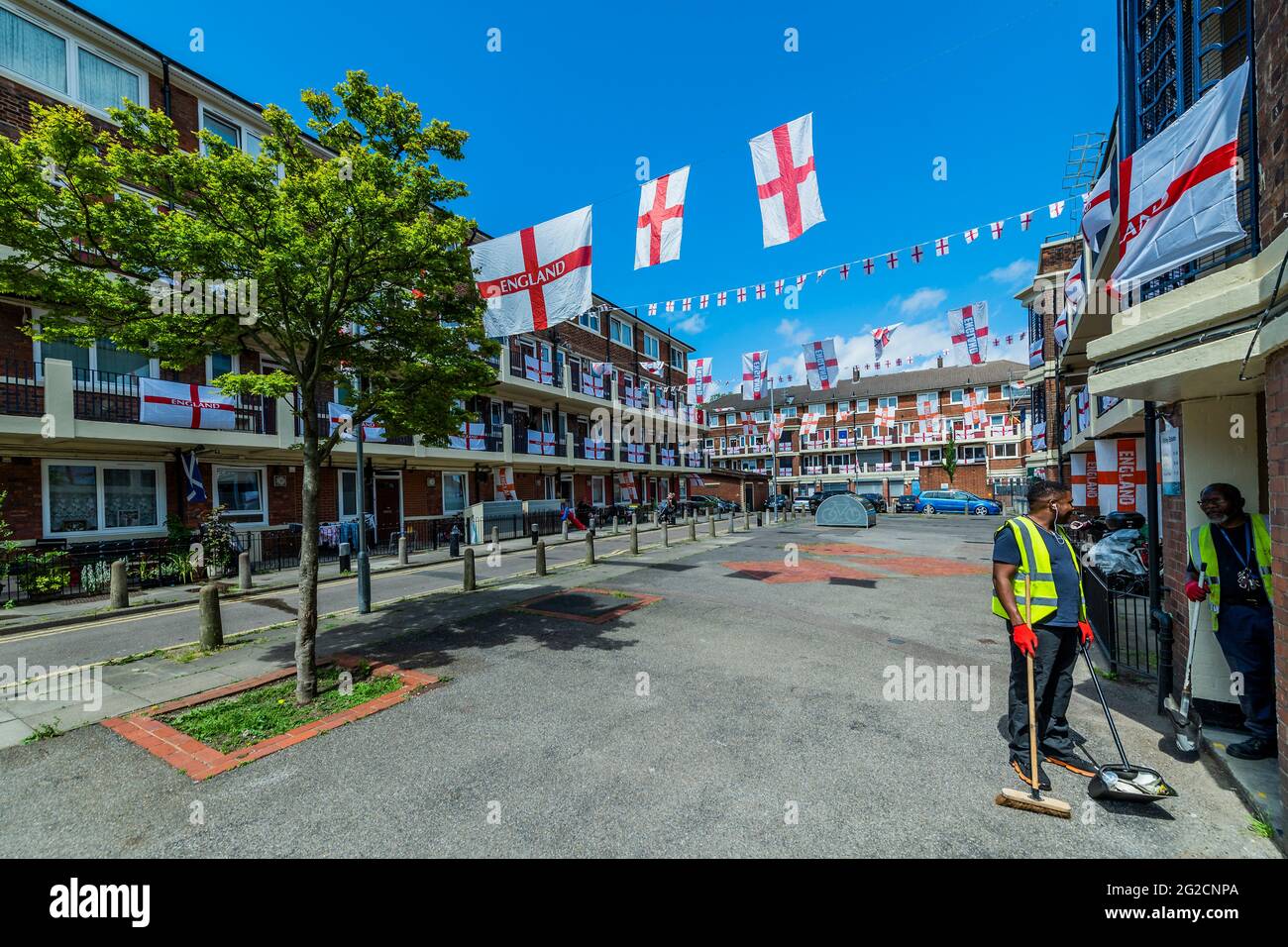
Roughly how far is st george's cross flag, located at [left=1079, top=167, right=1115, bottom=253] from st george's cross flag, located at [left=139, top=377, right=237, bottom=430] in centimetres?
1710

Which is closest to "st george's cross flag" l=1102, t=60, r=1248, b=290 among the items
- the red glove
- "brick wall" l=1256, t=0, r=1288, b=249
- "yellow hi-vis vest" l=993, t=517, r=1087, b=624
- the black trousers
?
"brick wall" l=1256, t=0, r=1288, b=249

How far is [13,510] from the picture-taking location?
12.0 m

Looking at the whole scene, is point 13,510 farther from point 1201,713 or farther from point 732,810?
point 1201,713

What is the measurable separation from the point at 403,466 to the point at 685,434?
2601 cm

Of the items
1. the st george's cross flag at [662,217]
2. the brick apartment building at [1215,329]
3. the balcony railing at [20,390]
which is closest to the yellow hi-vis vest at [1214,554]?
the brick apartment building at [1215,329]

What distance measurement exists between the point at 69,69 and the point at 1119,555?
2530 centimetres

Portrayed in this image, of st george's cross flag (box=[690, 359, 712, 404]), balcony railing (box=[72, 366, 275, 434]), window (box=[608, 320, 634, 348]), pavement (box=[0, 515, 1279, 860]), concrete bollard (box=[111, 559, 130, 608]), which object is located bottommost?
pavement (box=[0, 515, 1279, 860])

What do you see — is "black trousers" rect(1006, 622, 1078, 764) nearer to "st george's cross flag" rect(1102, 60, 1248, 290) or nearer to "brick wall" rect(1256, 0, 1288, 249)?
"brick wall" rect(1256, 0, 1288, 249)

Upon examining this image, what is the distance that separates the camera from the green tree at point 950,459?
45312 millimetres

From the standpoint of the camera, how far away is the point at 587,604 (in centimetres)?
960

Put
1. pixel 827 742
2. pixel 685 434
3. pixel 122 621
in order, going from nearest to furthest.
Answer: pixel 827 742
pixel 122 621
pixel 685 434

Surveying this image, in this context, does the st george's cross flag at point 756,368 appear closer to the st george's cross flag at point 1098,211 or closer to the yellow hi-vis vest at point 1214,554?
the st george's cross flag at point 1098,211

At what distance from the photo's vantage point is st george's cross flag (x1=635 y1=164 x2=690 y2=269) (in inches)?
391
